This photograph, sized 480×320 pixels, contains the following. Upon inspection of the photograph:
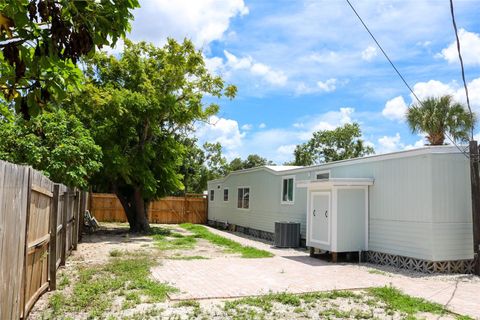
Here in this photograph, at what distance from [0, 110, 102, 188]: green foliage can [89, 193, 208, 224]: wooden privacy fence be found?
40.1 feet

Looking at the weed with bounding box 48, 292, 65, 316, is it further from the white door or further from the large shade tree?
the large shade tree

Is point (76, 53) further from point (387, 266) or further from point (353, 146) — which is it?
point (353, 146)

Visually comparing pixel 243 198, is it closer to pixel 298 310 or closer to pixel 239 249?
pixel 239 249

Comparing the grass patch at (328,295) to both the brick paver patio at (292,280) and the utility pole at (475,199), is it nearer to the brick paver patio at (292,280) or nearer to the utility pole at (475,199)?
the brick paver patio at (292,280)

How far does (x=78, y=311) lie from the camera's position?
20.4ft

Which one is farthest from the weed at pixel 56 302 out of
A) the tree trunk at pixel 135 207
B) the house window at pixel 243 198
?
the house window at pixel 243 198

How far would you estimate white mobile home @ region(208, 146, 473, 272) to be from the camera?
33.4 feet

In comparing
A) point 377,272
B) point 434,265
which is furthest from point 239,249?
point 434,265

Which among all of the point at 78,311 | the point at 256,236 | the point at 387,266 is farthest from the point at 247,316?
the point at 256,236

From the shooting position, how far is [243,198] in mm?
21484

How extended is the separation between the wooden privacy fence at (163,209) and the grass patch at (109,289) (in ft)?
52.7

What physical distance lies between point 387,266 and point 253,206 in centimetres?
933

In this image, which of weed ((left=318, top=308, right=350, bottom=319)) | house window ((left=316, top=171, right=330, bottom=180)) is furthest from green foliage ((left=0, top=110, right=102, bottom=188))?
weed ((left=318, top=308, right=350, bottom=319))

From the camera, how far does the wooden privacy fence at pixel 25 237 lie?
3820 millimetres
